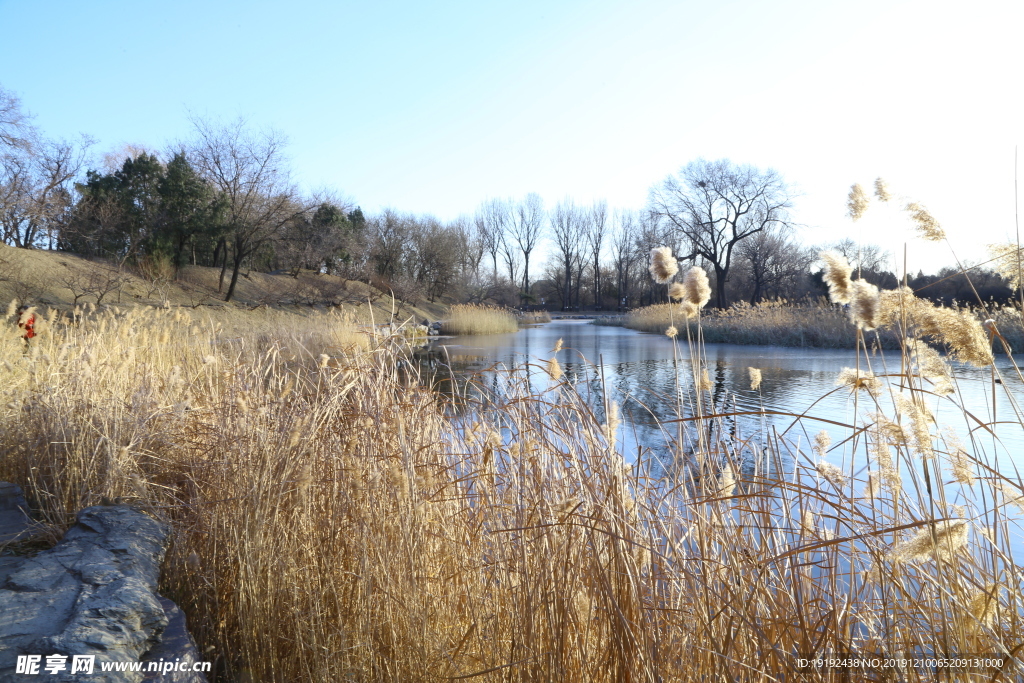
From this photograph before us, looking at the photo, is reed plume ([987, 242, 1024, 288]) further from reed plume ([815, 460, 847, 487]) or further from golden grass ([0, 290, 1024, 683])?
reed plume ([815, 460, 847, 487])

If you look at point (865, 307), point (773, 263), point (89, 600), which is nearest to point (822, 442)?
point (865, 307)

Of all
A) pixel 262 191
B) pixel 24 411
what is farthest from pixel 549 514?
pixel 262 191

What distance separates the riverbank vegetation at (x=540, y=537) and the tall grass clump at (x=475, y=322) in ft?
70.3

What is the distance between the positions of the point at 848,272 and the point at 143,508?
2.82m

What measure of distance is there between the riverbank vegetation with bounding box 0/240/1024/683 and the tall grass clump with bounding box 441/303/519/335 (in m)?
21.4

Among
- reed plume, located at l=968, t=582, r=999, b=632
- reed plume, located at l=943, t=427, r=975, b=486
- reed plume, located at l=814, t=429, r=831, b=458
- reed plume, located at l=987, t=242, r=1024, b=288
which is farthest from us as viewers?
reed plume, located at l=814, t=429, r=831, b=458

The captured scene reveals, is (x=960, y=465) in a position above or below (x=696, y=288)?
below

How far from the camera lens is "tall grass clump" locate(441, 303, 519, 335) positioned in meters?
24.8

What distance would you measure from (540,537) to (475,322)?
76.2 feet

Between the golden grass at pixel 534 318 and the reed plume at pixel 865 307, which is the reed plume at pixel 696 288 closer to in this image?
the reed plume at pixel 865 307

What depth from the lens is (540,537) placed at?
1.78 m

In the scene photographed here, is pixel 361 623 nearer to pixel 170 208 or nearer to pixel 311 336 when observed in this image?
pixel 311 336

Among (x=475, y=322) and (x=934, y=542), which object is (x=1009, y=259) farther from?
(x=475, y=322)

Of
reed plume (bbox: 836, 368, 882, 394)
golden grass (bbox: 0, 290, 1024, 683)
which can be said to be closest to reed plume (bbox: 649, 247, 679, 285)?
golden grass (bbox: 0, 290, 1024, 683)
